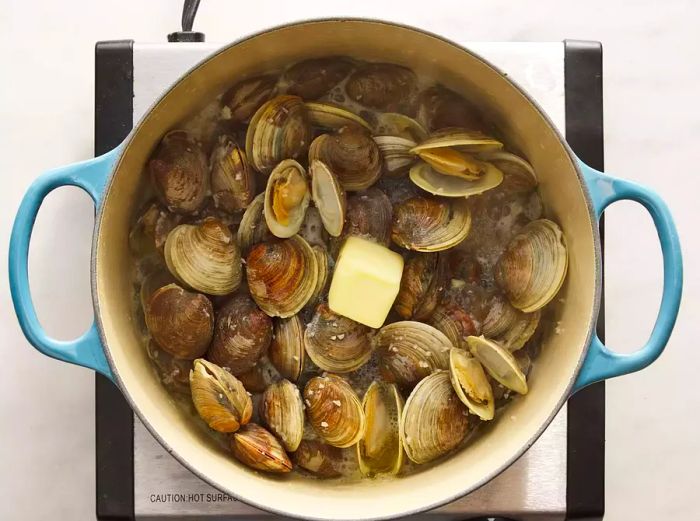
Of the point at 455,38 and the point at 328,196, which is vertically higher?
the point at 455,38

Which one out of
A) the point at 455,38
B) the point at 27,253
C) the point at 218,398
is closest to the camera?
the point at 27,253

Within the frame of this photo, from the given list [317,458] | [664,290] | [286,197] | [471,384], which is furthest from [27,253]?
[664,290]

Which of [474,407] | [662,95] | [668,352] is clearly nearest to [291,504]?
[474,407]

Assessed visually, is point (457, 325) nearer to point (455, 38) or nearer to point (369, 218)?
point (369, 218)

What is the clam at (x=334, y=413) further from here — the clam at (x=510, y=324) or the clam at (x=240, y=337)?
the clam at (x=510, y=324)

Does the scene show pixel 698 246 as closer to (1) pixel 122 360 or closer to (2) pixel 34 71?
(1) pixel 122 360

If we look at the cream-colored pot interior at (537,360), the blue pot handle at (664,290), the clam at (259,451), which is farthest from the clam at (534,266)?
the clam at (259,451)

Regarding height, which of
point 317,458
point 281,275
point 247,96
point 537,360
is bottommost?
point 317,458

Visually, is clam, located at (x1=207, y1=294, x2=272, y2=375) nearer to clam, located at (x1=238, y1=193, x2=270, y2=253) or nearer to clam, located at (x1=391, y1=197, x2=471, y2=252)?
clam, located at (x1=238, y1=193, x2=270, y2=253)
